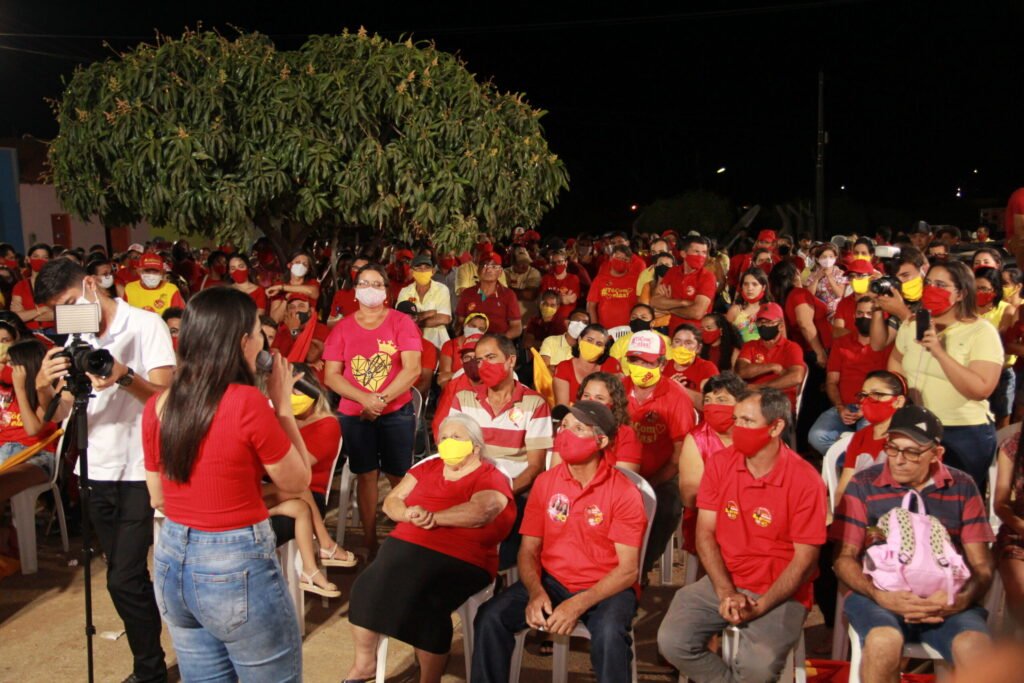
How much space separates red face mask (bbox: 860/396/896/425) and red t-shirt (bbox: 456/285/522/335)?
12.5 ft

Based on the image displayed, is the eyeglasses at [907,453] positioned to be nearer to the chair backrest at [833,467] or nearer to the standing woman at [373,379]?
the chair backrest at [833,467]

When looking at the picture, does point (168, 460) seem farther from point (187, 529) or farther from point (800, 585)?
Answer: point (800, 585)

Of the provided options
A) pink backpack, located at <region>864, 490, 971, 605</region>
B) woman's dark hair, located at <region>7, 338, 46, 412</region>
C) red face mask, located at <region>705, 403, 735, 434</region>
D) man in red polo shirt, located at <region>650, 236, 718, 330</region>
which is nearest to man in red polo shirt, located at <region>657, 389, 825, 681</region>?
pink backpack, located at <region>864, 490, 971, 605</region>

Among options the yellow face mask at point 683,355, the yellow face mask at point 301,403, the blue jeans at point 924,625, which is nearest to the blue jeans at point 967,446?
the blue jeans at point 924,625

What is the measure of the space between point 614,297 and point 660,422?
320cm

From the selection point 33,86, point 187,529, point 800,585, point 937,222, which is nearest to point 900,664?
point 800,585

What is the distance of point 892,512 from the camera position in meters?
3.81

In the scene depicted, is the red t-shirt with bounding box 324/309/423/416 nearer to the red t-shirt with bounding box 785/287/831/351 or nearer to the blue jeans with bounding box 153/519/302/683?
the blue jeans with bounding box 153/519/302/683

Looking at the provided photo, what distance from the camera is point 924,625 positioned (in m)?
3.69

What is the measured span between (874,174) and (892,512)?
29127 millimetres

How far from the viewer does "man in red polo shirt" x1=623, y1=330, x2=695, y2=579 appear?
203 inches

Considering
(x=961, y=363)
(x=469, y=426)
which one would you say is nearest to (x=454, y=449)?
(x=469, y=426)

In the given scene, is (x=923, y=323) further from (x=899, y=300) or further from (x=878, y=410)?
(x=899, y=300)

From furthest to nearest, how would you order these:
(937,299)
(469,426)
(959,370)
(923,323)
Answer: (937,299) → (959,370) → (923,323) → (469,426)
